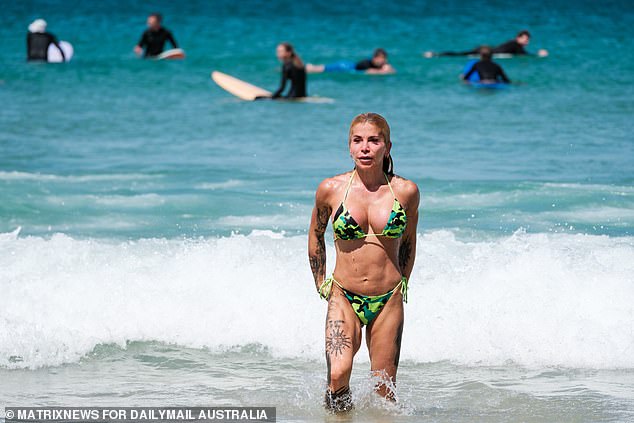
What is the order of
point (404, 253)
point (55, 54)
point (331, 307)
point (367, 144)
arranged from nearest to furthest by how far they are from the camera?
1. point (367, 144)
2. point (331, 307)
3. point (404, 253)
4. point (55, 54)

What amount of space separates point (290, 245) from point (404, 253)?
3553 mm

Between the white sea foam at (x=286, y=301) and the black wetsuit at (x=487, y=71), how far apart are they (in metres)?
11.6

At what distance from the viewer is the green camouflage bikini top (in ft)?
15.9

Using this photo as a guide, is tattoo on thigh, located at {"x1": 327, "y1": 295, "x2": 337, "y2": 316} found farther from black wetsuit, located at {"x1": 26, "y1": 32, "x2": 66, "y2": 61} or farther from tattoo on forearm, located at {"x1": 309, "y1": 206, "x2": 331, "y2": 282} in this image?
black wetsuit, located at {"x1": 26, "y1": 32, "x2": 66, "y2": 61}

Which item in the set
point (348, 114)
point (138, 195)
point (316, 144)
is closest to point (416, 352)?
point (138, 195)

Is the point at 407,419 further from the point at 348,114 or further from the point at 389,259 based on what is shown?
the point at 348,114

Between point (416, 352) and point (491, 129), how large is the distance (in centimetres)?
928

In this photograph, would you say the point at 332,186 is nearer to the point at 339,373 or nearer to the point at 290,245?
the point at 339,373

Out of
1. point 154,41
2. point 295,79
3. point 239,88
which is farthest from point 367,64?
point 154,41

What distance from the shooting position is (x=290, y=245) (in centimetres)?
853

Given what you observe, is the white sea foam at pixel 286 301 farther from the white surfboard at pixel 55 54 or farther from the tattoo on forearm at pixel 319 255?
the white surfboard at pixel 55 54

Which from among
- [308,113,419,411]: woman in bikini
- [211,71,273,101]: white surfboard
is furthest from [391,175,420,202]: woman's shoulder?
[211,71,273,101]: white surfboard

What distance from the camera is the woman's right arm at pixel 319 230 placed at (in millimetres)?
4957

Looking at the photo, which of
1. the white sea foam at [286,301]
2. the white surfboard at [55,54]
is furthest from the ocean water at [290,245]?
the white surfboard at [55,54]
